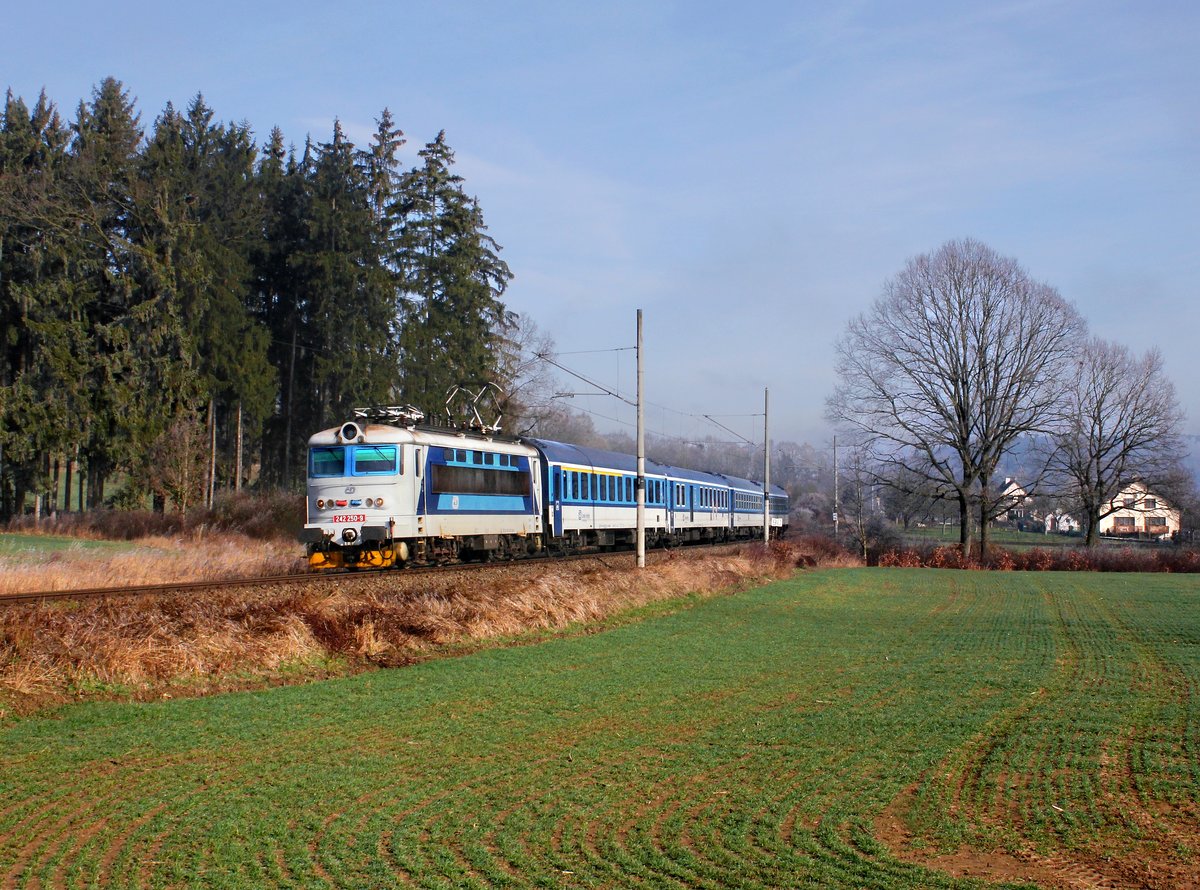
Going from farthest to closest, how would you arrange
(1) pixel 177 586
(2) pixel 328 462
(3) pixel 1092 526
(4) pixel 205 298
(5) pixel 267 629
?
(3) pixel 1092 526, (4) pixel 205 298, (2) pixel 328 462, (1) pixel 177 586, (5) pixel 267 629

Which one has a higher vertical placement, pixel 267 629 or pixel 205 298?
pixel 205 298

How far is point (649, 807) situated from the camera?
288 inches

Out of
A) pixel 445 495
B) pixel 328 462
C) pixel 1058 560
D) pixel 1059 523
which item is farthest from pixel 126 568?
pixel 1059 523

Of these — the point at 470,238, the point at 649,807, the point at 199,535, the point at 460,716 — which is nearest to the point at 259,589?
the point at 460,716

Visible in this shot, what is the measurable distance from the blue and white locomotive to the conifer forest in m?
17.0

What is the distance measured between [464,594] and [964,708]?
8.93 metres

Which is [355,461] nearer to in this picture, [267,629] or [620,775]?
[267,629]

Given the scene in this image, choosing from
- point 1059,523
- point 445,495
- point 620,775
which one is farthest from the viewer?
point 1059,523

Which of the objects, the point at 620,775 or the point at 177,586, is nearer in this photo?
the point at 620,775

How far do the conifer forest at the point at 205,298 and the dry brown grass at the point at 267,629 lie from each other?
86.7ft

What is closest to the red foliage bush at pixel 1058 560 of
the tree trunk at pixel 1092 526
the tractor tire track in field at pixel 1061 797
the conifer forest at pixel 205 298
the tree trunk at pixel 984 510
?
the tree trunk at pixel 984 510

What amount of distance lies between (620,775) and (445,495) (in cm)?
1691

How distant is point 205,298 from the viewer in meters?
45.7

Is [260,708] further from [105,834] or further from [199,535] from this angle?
[199,535]
